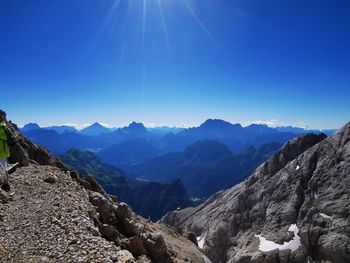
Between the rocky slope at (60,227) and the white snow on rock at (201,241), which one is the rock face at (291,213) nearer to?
the white snow on rock at (201,241)

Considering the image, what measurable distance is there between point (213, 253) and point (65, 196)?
4322 inches

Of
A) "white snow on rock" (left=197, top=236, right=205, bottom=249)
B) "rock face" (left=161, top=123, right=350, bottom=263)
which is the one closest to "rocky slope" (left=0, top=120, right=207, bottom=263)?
"rock face" (left=161, top=123, right=350, bottom=263)

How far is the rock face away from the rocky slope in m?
75.8

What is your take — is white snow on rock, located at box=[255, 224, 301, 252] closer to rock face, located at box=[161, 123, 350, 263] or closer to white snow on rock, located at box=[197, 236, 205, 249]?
rock face, located at box=[161, 123, 350, 263]

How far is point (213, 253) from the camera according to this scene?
123 metres

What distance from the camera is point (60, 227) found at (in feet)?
57.7

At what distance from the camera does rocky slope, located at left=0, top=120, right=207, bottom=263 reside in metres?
15.0

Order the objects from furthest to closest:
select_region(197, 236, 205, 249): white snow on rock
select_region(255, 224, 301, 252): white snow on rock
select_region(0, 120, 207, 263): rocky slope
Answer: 1. select_region(197, 236, 205, 249): white snow on rock
2. select_region(255, 224, 301, 252): white snow on rock
3. select_region(0, 120, 207, 263): rocky slope

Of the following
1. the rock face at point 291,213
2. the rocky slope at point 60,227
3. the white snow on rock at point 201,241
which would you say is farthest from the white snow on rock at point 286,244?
the rocky slope at point 60,227

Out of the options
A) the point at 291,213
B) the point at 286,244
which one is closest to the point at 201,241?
the point at 291,213

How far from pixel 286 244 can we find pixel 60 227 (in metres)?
95.0

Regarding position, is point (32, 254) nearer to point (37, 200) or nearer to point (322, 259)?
point (37, 200)

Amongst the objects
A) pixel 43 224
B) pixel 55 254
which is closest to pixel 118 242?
pixel 43 224

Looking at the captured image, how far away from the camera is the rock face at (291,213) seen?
9438 centimetres
